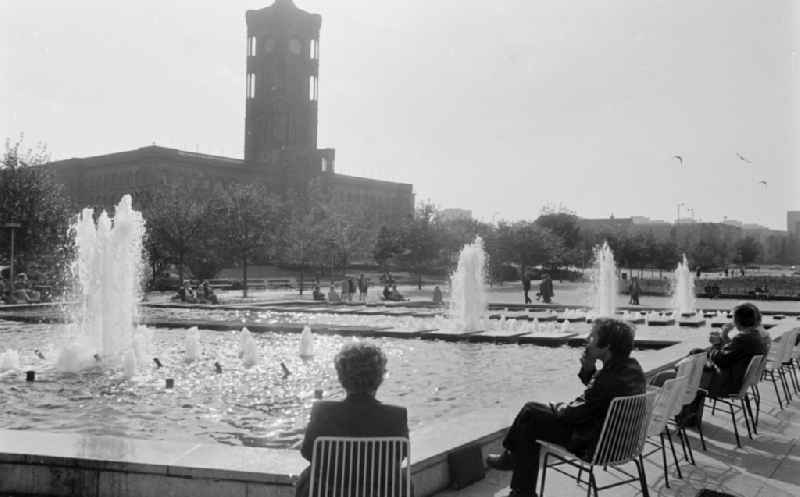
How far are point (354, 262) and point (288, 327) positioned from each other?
56.6m

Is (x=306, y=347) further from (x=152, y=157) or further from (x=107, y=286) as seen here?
(x=152, y=157)

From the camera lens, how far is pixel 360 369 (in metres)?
4.19

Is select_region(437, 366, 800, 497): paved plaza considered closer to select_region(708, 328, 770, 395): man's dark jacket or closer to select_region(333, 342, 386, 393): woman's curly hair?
select_region(708, 328, 770, 395): man's dark jacket

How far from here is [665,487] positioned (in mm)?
5914

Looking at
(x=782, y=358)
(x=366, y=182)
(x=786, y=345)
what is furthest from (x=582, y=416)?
(x=366, y=182)

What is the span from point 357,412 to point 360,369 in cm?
21

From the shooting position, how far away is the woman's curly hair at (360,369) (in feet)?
13.8

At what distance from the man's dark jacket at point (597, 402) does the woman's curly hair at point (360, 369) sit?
1.62 metres

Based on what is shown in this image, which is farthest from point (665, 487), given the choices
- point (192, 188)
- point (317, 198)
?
point (317, 198)

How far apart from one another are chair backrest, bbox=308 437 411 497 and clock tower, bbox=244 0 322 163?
8856 cm

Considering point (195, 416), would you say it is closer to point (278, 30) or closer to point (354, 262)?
point (354, 262)

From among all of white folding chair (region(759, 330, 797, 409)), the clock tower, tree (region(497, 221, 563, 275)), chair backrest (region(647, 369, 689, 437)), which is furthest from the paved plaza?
the clock tower

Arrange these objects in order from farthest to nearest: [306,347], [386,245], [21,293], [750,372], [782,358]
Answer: [386,245]
[21,293]
[306,347]
[782,358]
[750,372]

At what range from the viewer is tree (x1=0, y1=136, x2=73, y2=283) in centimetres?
4406
